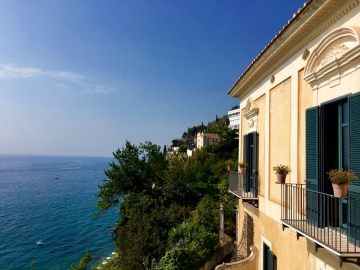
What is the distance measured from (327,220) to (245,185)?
16.1 feet

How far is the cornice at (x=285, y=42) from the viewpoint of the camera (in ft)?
15.0

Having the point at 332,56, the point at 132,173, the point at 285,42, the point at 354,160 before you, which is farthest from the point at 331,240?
the point at 132,173

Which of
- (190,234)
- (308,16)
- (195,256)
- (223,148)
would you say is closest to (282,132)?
(308,16)

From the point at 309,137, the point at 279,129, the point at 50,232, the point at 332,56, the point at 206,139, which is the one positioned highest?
the point at 206,139

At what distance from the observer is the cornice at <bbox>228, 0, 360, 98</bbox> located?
4578 mm

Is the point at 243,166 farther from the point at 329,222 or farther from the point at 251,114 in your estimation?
the point at 329,222

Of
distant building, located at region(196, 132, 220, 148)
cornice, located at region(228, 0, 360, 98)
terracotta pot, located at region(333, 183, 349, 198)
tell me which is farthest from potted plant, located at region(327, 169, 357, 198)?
distant building, located at region(196, 132, 220, 148)

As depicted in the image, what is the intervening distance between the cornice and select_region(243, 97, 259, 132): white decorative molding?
597mm

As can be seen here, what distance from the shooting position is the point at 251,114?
30.2 feet

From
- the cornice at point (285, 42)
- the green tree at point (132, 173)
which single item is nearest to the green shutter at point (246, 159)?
the cornice at point (285, 42)

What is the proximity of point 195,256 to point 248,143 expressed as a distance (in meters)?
5.94

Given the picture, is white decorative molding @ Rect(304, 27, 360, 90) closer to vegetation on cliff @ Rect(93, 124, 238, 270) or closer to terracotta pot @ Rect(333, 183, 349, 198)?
terracotta pot @ Rect(333, 183, 349, 198)

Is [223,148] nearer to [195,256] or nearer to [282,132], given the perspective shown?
Answer: [195,256]

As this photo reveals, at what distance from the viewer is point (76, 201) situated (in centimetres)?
5200
